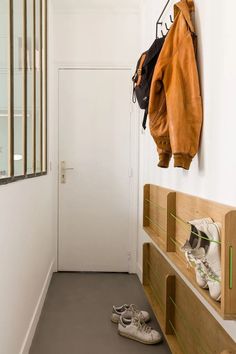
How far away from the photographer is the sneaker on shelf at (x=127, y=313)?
2270 millimetres

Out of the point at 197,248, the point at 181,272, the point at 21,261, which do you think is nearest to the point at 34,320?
the point at 21,261

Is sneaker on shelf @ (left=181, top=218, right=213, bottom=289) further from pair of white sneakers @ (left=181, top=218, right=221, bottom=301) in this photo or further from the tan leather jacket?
the tan leather jacket

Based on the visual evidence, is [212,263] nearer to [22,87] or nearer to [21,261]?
[21,261]

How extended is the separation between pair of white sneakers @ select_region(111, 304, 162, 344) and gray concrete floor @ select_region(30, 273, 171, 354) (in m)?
0.04

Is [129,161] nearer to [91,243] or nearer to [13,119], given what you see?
[91,243]

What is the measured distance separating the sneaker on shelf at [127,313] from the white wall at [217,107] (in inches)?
42.6

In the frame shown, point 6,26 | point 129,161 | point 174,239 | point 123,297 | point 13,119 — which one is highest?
point 6,26

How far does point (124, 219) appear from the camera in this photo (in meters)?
3.37

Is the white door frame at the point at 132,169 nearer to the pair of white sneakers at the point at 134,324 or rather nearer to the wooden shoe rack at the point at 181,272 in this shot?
the wooden shoe rack at the point at 181,272

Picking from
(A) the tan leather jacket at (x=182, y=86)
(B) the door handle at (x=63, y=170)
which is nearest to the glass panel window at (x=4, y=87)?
(A) the tan leather jacket at (x=182, y=86)

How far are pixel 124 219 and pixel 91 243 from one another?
1.43ft

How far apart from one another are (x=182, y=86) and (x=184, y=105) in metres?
0.09

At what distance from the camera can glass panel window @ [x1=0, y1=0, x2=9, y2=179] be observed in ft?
4.49

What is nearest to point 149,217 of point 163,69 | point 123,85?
point 163,69
